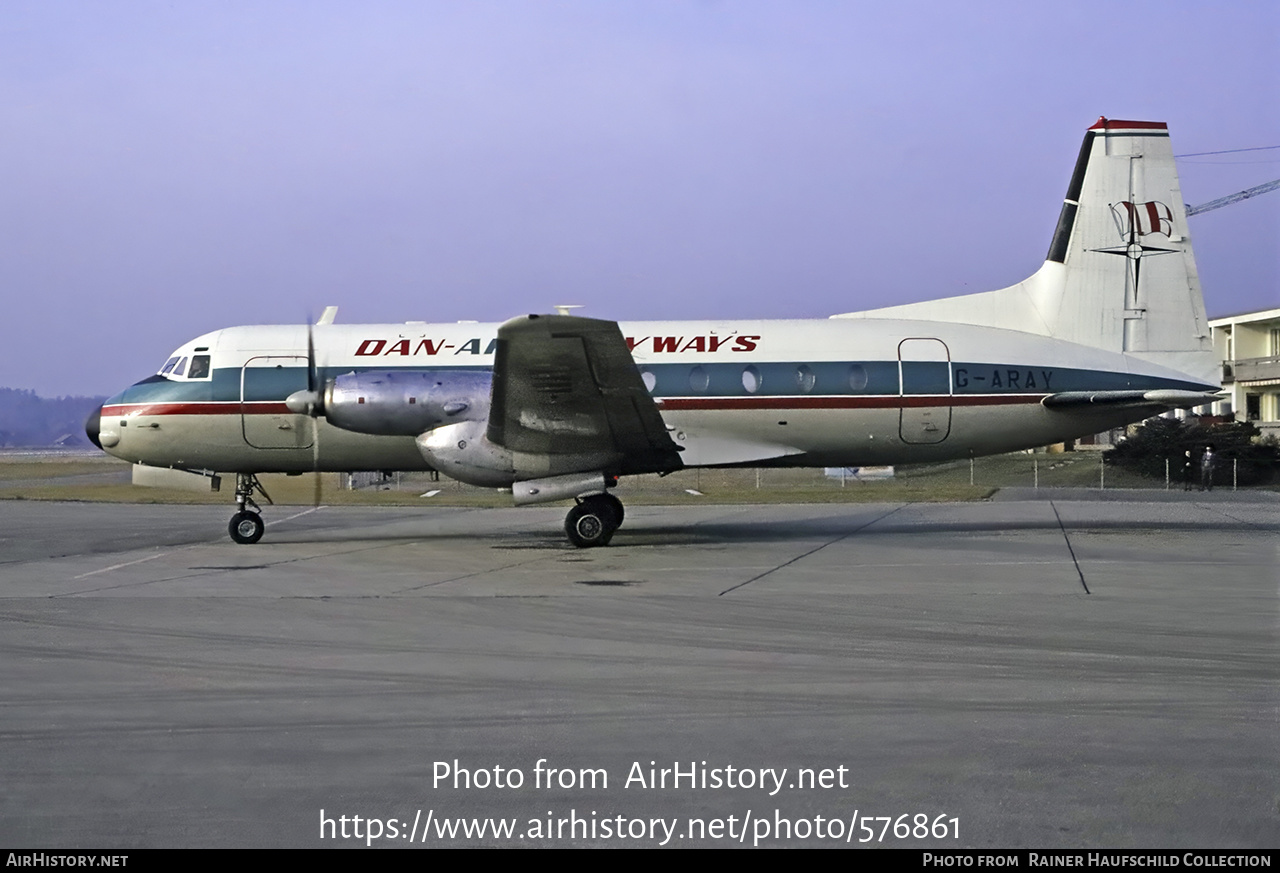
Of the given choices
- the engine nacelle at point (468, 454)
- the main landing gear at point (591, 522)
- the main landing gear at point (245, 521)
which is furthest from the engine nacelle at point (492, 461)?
the main landing gear at point (245, 521)

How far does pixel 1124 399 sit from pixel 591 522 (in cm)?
898

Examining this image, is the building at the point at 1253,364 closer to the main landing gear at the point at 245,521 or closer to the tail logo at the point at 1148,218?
the tail logo at the point at 1148,218

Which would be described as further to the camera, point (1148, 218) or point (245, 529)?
point (1148, 218)

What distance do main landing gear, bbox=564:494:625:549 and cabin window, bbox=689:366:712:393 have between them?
2.38 m

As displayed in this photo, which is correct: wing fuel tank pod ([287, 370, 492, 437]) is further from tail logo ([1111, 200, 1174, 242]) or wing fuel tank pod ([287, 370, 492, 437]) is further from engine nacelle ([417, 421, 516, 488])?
tail logo ([1111, 200, 1174, 242])

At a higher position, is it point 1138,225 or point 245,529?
point 1138,225

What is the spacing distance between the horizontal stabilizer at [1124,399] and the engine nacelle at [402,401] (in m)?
9.37

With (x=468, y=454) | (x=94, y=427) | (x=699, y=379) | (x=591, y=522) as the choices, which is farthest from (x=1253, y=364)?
(x=94, y=427)

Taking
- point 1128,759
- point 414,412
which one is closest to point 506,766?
point 1128,759

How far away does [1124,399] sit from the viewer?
1825cm

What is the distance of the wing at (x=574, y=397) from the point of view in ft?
48.8

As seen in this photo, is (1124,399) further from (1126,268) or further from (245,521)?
(245,521)

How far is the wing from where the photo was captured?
48.8ft
